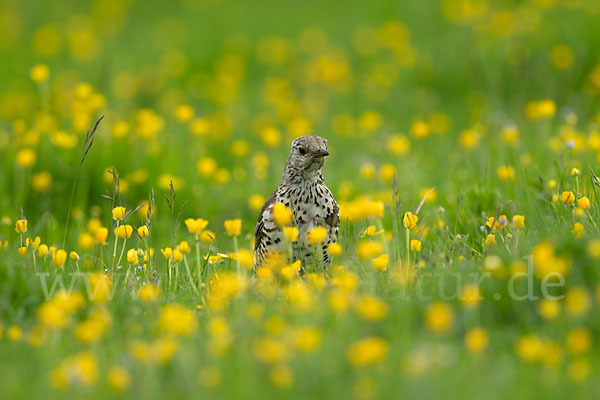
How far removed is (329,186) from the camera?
24.8 ft

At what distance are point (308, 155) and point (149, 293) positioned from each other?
1734 millimetres

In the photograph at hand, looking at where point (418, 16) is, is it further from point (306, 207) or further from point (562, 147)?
point (306, 207)

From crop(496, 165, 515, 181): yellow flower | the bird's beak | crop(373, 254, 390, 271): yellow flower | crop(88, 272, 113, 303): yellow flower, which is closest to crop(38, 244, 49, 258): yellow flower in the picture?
crop(88, 272, 113, 303): yellow flower

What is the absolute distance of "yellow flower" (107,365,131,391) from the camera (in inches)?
117

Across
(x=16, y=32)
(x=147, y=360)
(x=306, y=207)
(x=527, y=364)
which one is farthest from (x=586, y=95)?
(x=16, y=32)

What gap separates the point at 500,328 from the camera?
11.9 feet

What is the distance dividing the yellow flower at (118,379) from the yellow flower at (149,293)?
69 cm

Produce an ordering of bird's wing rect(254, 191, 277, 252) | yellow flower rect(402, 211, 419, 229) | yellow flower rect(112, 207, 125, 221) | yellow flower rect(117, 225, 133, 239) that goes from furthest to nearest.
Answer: bird's wing rect(254, 191, 277, 252) → yellow flower rect(117, 225, 133, 239) → yellow flower rect(112, 207, 125, 221) → yellow flower rect(402, 211, 419, 229)

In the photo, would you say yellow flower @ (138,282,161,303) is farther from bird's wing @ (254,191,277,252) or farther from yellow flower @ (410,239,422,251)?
yellow flower @ (410,239,422,251)

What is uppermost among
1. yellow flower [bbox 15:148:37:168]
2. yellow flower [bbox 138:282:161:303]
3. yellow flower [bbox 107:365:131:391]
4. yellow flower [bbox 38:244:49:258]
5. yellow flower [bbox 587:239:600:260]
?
yellow flower [bbox 15:148:37:168]

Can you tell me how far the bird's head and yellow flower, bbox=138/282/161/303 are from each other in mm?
1297

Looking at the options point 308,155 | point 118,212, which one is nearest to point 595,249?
point 308,155

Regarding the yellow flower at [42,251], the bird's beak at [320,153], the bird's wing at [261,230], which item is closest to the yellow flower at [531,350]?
the bird's beak at [320,153]

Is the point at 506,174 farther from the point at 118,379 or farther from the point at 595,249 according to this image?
the point at 118,379
